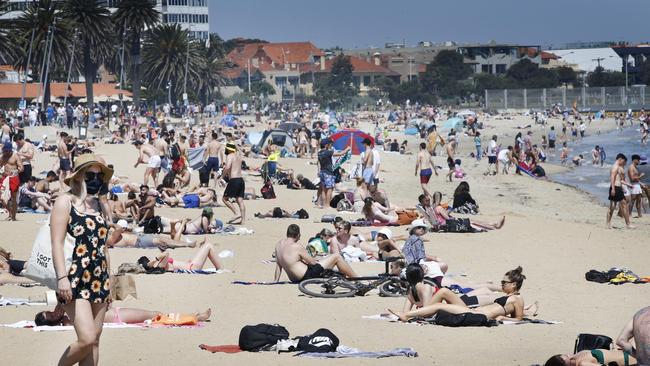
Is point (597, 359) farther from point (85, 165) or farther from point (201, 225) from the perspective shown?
point (201, 225)

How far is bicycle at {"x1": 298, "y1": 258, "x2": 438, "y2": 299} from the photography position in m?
11.3

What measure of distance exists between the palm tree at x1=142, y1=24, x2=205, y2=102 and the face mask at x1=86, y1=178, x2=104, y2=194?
72305mm

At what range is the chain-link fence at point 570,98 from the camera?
4011 inches

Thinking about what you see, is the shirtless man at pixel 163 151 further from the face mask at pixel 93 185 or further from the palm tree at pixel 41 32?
the palm tree at pixel 41 32

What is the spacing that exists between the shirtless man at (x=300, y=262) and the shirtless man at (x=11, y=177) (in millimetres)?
6597

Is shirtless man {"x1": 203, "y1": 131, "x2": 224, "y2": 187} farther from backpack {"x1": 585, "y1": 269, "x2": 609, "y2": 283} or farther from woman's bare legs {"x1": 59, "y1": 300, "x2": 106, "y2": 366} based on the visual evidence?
woman's bare legs {"x1": 59, "y1": 300, "x2": 106, "y2": 366}

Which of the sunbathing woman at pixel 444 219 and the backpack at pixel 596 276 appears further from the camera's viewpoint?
the sunbathing woman at pixel 444 219

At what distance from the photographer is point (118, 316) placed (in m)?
9.34

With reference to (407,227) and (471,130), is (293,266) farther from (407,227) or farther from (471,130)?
(471,130)

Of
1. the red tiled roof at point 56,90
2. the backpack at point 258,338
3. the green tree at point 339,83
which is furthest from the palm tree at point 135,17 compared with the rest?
the backpack at point 258,338

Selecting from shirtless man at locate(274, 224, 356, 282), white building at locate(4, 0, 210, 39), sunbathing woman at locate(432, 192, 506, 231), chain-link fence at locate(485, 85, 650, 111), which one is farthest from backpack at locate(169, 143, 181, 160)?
white building at locate(4, 0, 210, 39)

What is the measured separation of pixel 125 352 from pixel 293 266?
12.2ft

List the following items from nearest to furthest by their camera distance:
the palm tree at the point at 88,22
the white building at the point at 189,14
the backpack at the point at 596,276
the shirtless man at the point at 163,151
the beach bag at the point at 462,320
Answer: the beach bag at the point at 462,320, the backpack at the point at 596,276, the shirtless man at the point at 163,151, the palm tree at the point at 88,22, the white building at the point at 189,14

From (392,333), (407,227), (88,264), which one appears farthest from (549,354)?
(407,227)
